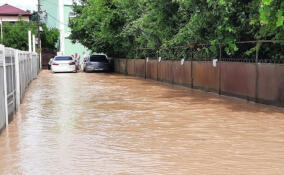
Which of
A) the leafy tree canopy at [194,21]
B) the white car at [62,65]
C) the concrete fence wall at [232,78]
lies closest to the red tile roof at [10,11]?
the white car at [62,65]


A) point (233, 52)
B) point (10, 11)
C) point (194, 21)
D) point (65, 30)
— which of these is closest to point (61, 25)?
point (65, 30)

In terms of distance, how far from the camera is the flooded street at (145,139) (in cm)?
658

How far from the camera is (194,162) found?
22.4 feet

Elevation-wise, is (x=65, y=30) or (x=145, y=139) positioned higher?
(x=65, y=30)

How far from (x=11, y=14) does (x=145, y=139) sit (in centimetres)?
7123

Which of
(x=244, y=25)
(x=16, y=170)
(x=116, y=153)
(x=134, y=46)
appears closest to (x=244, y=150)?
(x=116, y=153)

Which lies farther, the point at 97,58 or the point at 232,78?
the point at 97,58

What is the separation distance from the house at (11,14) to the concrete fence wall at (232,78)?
55.4 m

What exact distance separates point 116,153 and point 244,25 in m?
9.26

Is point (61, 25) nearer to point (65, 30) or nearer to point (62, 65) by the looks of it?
point (65, 30)

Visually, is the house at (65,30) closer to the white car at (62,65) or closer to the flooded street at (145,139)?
the white car at (62,65)

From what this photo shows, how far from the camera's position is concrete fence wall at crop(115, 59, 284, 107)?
1306 cm

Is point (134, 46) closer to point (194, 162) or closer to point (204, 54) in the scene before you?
point (204, 54)

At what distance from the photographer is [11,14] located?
75812 mm
